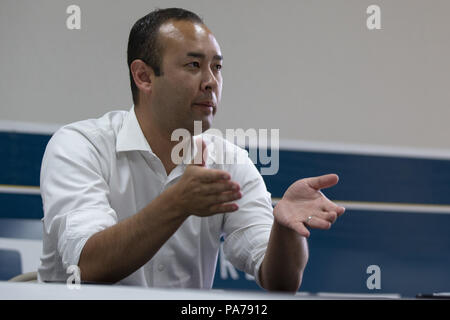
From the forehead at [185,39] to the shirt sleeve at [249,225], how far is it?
1.20 feet

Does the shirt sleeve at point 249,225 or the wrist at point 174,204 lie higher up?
the wrist at point 174,204

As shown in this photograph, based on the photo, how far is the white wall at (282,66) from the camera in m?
2.57

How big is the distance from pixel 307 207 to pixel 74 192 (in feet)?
1.79

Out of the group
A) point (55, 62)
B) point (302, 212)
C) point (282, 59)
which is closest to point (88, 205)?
point (302, 212)

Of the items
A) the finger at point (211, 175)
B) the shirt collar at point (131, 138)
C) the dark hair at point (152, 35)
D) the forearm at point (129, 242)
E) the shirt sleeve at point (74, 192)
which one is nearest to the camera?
the finger at point (211, 175)

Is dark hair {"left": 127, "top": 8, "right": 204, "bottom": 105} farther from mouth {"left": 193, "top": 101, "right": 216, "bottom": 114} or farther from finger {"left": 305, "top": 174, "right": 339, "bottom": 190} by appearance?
finger {"left": 305, "top": 174, "right": 339, "bottom": 190}

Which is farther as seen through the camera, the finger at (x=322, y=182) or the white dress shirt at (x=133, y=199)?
the white dress shirt at (x=133, y=199)

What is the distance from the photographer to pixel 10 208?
7.89 ft

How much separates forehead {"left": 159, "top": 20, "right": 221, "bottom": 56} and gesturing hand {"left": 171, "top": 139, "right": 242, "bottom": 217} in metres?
0.58

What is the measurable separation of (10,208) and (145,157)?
1.19 m

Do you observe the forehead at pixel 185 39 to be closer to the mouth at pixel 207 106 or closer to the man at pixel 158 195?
the man at pixel 158 195

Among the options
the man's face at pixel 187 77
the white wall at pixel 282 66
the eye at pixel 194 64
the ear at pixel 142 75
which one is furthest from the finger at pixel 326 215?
the white wall at pixel 282 66

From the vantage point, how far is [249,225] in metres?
1.51
